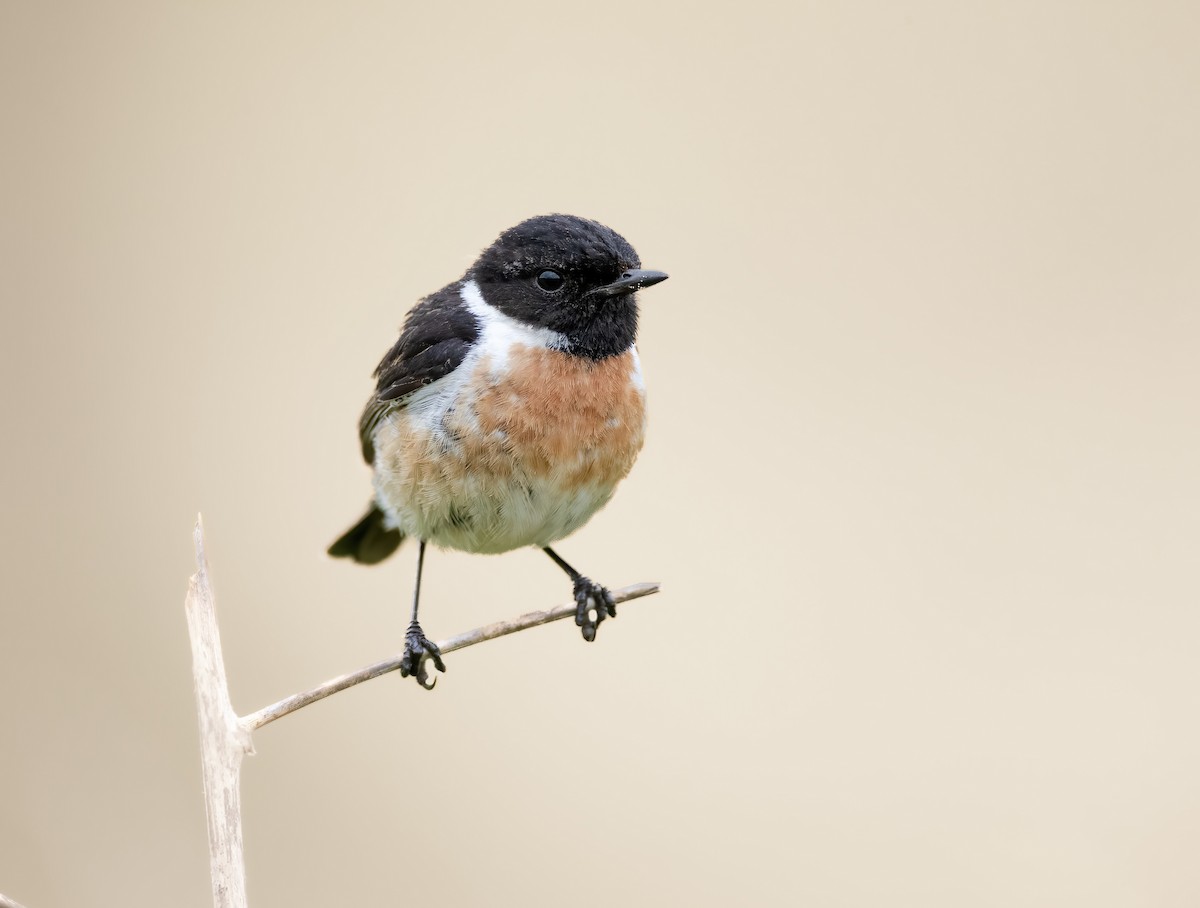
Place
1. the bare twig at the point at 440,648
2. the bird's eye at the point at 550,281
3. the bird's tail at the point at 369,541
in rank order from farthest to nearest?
the bird's tail at the point at 369,541 → the bird's eye at the point at 550,281 → the bare twig at the point at 440,648

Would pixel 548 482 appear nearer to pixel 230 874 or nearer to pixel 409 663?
pixel 409 663

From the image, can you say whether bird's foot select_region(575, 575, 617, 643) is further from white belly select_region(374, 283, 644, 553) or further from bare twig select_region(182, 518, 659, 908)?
bare twig select_region(182, 518, 659, 908)

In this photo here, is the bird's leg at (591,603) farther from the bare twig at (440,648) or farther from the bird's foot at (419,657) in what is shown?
the bare twig at (440,648)

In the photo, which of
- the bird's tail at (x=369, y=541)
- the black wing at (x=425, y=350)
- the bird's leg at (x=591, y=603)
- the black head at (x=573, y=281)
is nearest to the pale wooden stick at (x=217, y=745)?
the black wing at (x=425, y=350)

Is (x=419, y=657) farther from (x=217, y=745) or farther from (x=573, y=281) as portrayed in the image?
(x=217, y=745)

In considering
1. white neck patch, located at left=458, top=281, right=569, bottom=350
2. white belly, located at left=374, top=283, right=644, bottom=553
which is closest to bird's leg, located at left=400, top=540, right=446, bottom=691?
white belly, located at left=374, top=283, right=644, bottom=553

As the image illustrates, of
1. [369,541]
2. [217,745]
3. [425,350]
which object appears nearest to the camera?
[217,745]

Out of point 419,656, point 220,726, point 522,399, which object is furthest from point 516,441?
point 220,726

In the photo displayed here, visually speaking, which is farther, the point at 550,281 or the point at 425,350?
the point at 425,350
